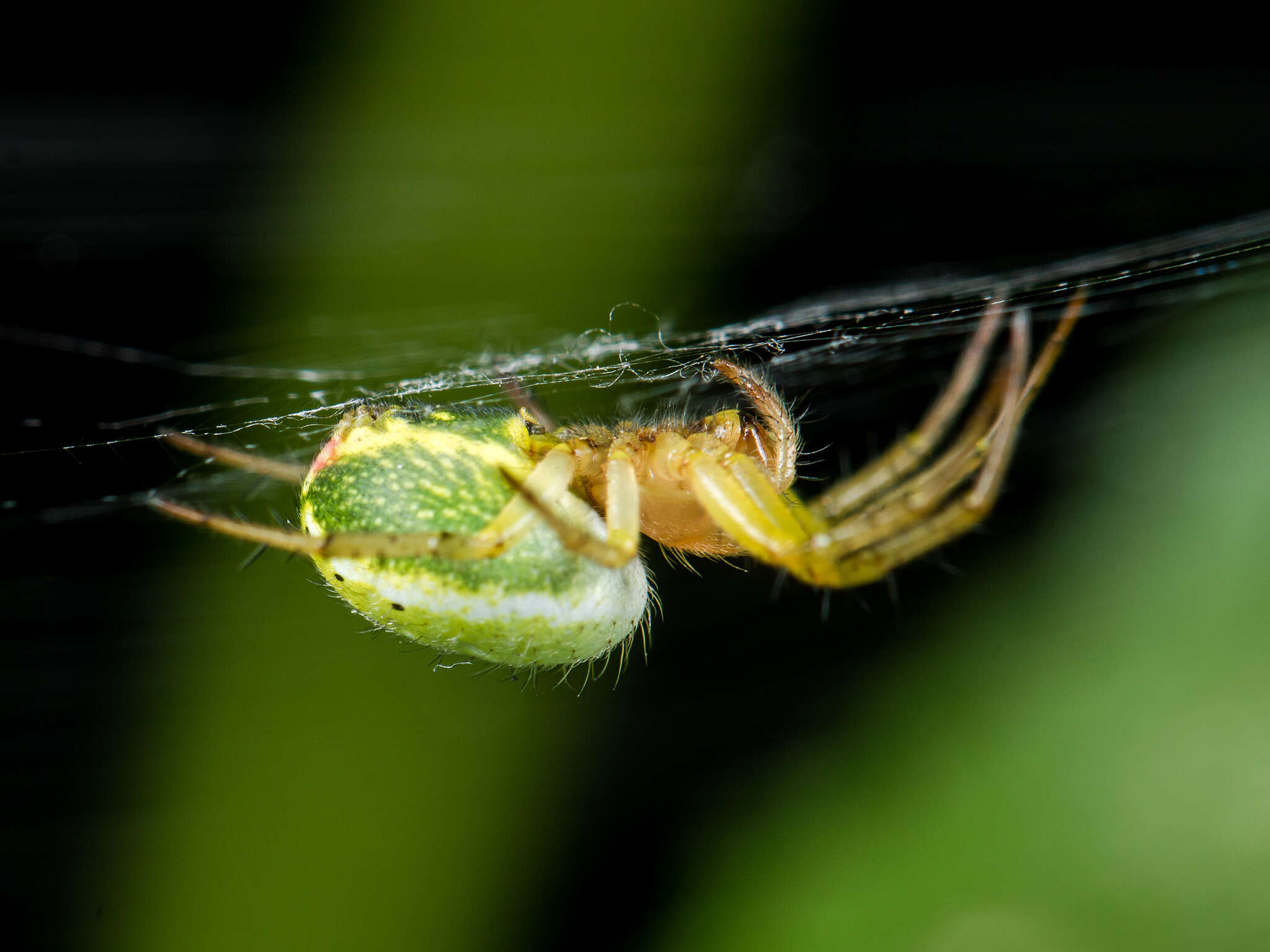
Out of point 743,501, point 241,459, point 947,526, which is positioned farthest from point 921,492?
point 241,459

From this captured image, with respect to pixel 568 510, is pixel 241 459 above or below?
above

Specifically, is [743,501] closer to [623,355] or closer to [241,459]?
[623,355]

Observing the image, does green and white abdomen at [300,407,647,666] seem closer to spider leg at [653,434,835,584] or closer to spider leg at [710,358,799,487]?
spider leg at [653,434,835,584]

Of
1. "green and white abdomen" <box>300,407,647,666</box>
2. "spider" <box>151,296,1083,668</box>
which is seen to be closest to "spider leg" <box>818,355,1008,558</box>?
"spider" <box>151,296,1083,668</box>

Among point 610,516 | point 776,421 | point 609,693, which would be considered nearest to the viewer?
point 610,516

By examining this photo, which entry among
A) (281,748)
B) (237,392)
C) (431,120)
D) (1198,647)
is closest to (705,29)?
(431,120)

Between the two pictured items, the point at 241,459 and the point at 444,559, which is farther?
the point at 241,459
